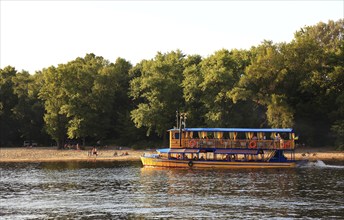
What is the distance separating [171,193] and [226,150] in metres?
26.3

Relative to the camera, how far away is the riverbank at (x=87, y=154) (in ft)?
311

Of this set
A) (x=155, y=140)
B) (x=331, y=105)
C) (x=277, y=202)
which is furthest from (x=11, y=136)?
(x=277, y=202)

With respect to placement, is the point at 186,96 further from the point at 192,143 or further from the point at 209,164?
the point at 209,164

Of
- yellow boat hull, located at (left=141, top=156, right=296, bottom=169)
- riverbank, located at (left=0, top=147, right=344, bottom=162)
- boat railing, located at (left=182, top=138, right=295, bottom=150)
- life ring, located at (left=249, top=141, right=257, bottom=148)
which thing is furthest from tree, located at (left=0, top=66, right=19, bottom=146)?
life ring, located at (left=249, top=141, right=257, bottom=148)

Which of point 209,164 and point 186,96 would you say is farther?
point 186,96

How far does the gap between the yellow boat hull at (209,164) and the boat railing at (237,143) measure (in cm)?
216

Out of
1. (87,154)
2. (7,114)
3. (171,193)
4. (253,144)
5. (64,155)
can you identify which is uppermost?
(7,114)

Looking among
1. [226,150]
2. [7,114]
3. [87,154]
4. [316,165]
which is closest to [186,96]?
[87,154]

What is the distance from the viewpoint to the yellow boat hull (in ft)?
263

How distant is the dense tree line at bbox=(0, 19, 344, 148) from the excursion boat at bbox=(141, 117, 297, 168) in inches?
718

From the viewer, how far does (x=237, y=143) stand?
81312mm

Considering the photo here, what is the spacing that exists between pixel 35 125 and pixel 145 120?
3096 centimetres

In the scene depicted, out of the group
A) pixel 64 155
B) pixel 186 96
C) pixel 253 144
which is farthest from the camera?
pixel 186 96

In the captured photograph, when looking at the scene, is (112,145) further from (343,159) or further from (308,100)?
(343,159)
